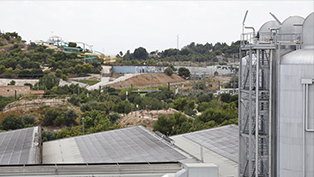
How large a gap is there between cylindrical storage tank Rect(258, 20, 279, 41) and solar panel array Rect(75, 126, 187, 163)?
9.96 meters

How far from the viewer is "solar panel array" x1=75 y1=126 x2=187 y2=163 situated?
21828mm

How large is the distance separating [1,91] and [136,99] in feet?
126

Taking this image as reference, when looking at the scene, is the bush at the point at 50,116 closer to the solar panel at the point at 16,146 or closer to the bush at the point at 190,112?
the bush at the point at 190,112

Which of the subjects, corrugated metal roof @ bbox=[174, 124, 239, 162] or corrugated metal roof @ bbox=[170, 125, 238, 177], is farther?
corrugated metal roof @ bbox=[174, 124, 239, 162]

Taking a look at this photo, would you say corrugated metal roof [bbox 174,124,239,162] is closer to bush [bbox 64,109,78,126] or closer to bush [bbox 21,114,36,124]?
bush [bbox 64,109,78,126]

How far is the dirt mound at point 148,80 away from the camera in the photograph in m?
107

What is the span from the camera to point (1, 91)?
277 feet

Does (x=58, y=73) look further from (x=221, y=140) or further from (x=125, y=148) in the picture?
(x=125, y=148)

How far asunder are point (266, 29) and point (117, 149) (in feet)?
46.6

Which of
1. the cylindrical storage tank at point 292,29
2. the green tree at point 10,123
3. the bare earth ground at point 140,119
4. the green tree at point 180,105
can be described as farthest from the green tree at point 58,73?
the cylindrical storage tank at point 292,29

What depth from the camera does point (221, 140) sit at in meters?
31.3

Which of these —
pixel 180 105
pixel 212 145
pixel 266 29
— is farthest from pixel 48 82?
pixel 266 29

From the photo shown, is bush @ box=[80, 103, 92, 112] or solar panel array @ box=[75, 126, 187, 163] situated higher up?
solar panel array @ box=[75, 126, 187, 163]

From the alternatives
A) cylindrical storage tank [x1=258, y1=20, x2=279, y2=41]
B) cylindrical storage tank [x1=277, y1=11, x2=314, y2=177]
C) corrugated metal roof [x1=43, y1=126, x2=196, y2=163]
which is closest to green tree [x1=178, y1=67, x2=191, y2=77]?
corrugated metal roof [x1=43, y1=126, x2=196, y2=163]
